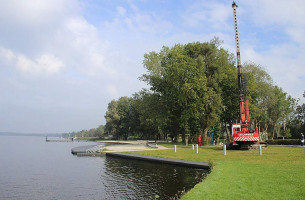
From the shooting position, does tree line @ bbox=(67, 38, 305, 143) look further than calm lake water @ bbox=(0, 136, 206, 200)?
Yes

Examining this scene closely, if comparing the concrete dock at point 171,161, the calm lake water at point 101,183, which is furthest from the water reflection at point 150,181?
the concrete dock at point 171,161

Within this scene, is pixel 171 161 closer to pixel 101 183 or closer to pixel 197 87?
pixel 101 183

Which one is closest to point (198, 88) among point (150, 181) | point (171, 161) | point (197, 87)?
point (197, 87)

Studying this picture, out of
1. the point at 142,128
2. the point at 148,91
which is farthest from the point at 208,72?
the point at 142,128

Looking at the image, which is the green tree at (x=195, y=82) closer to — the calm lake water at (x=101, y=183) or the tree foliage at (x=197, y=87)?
the tree foliage at (x=197, y=87)

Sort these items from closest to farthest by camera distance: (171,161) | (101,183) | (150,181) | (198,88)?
(101,183)
(150,181)
(171,161)
(198,88)

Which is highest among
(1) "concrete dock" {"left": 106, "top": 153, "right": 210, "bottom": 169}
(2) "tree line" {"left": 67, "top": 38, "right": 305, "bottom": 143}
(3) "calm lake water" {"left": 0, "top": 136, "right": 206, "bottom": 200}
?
(2) "tree line" {"left": 67, "top": 38, "right": 305, "bottom": 143}

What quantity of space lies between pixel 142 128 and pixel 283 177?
84375 millimetres

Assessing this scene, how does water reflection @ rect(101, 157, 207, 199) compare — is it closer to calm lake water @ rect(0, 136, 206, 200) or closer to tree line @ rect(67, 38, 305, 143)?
calm lake water @ rect(0, 136, 206, 200)

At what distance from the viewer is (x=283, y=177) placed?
12492 millimetres

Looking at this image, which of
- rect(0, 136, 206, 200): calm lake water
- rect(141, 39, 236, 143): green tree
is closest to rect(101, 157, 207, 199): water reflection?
rect(0, 136, 206, 200): calm lake water

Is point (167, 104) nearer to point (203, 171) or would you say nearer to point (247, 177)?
point (203, 171)

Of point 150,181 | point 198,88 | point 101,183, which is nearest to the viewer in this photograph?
point 101,183

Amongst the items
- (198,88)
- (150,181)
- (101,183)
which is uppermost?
(198,88)
